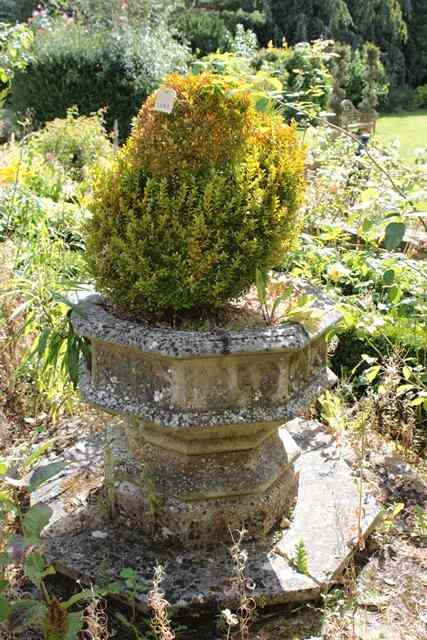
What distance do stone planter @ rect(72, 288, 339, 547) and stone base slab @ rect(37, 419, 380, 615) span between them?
0.23ft

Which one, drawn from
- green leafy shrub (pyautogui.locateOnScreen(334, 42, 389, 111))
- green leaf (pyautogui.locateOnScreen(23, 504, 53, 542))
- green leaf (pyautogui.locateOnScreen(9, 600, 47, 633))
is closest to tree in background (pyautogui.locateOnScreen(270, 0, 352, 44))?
green leafy shrub (pyautogui.locateOnScreen(334, 42, 389, 111))

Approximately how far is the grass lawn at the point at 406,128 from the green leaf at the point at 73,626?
12002 millimetres

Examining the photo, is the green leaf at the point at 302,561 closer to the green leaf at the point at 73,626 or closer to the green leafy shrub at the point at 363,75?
the green leaf at the point at 73,626

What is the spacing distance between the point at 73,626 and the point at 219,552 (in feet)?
2.08

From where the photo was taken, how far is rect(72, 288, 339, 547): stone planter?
240 cm

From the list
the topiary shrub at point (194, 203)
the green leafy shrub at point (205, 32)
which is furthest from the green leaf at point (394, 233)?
the green leafy shrub at point (205, 32)

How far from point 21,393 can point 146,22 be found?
10.5 m

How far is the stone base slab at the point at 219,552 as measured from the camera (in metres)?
2.48

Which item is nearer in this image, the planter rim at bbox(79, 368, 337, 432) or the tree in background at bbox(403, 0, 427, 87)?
the planter rim at bbox(79, 368, 337, 432)

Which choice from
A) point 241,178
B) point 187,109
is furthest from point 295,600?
point 187,109

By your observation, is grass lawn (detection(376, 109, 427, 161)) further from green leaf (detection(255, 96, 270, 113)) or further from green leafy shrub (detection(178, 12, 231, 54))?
Result: green leaf (detection(255, 96, 270, 113))

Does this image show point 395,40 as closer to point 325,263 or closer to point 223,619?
point 325,263

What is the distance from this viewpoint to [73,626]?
2.19 metres

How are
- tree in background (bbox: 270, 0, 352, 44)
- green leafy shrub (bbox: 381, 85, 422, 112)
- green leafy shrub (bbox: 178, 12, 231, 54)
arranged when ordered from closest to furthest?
green leafy shrub (bbox: 178, 12, 231, 54) → tree in background (bbox: 270, 0, 352, 44) → green leafy shrub (bbox: 381, 85, 422, 112)
